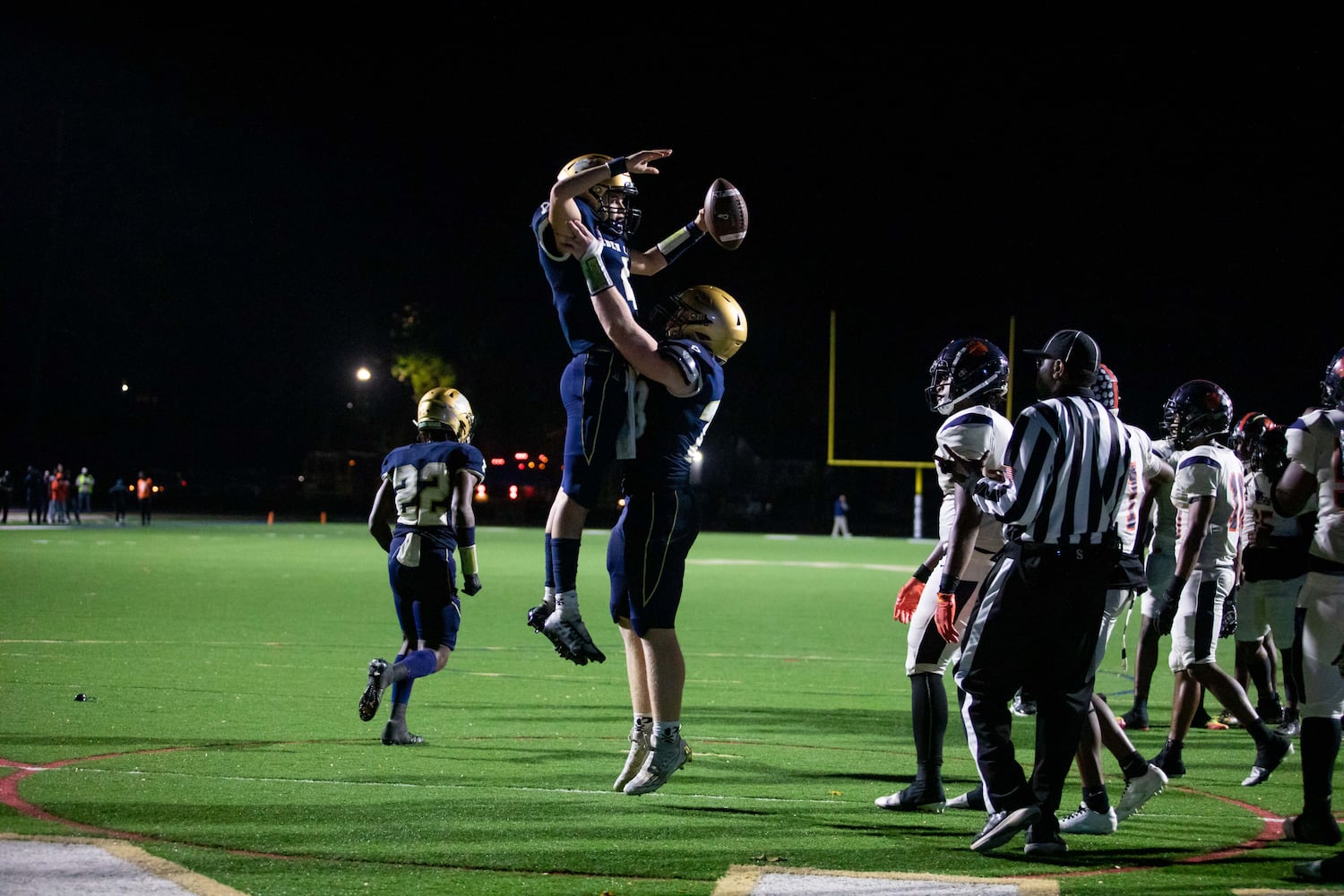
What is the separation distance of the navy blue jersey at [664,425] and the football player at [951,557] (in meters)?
1.14

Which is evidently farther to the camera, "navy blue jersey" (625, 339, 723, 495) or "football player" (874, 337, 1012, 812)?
"navy blue jersey" (625, 339, 723, 495)

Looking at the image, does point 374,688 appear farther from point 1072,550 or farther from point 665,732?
point 1072,550

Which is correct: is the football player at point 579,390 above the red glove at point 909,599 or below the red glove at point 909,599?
above

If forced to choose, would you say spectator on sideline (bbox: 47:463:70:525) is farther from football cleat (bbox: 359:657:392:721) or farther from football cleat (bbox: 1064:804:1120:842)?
football cleat (bbox: 1064:804:1120:842)

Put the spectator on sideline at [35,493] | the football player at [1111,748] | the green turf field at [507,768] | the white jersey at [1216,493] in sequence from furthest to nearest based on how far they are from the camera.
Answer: the spectator on sideline at [35,493] → the white jersey at [1216,493] → the football player at [1111,748] → the green turf field at [507,768]

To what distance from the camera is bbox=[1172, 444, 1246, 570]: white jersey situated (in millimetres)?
8180

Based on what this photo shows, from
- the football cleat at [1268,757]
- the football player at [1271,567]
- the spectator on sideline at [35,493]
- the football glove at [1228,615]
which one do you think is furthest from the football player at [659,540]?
the spectator on sideline at [35,493]

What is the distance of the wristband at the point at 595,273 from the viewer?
6.40m

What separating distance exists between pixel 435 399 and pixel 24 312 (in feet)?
244

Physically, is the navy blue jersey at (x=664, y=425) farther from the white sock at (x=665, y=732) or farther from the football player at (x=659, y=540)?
the white sock at (x=665, y=732)

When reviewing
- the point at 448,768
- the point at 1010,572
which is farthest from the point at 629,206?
the point at 448,768

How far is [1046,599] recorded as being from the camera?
5906 mm

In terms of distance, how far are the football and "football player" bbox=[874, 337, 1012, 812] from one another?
1.22 meters

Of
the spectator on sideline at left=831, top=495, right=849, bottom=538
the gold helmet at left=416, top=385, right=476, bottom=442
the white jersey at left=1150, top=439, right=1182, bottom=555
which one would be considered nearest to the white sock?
the gold helmet at left=416, top=385, right=476, bottom=442
